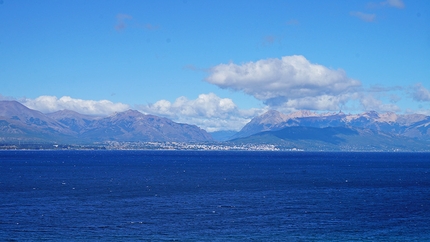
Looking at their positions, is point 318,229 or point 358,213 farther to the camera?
point 358,213

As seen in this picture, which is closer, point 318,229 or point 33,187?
point 318,229

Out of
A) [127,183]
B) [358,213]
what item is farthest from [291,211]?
[127,183]

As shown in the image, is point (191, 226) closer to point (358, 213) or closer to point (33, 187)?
point (358, 213)

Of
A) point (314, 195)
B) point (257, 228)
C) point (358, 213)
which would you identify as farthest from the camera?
point (314, 195)

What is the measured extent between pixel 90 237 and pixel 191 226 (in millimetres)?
14827

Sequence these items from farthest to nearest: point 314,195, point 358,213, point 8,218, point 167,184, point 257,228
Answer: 1. point 167,184
2. point 314,195
3. point 358,213
4. point 8,218
5. point 257,228

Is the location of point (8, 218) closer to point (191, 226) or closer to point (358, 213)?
point (191, 226)

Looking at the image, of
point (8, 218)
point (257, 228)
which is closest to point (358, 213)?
point (257, 228)

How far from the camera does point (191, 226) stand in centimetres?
6969

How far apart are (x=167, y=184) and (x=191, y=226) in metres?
58.8

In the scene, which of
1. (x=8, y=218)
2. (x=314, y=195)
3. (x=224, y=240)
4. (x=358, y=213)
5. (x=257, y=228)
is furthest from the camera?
(x=314, y=195)

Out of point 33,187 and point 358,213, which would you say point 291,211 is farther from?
point 33,187

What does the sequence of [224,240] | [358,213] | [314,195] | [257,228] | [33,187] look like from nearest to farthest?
[224,240] < [257,228] < [358,213] < [314,195] < [33,187]

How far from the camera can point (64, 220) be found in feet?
239
